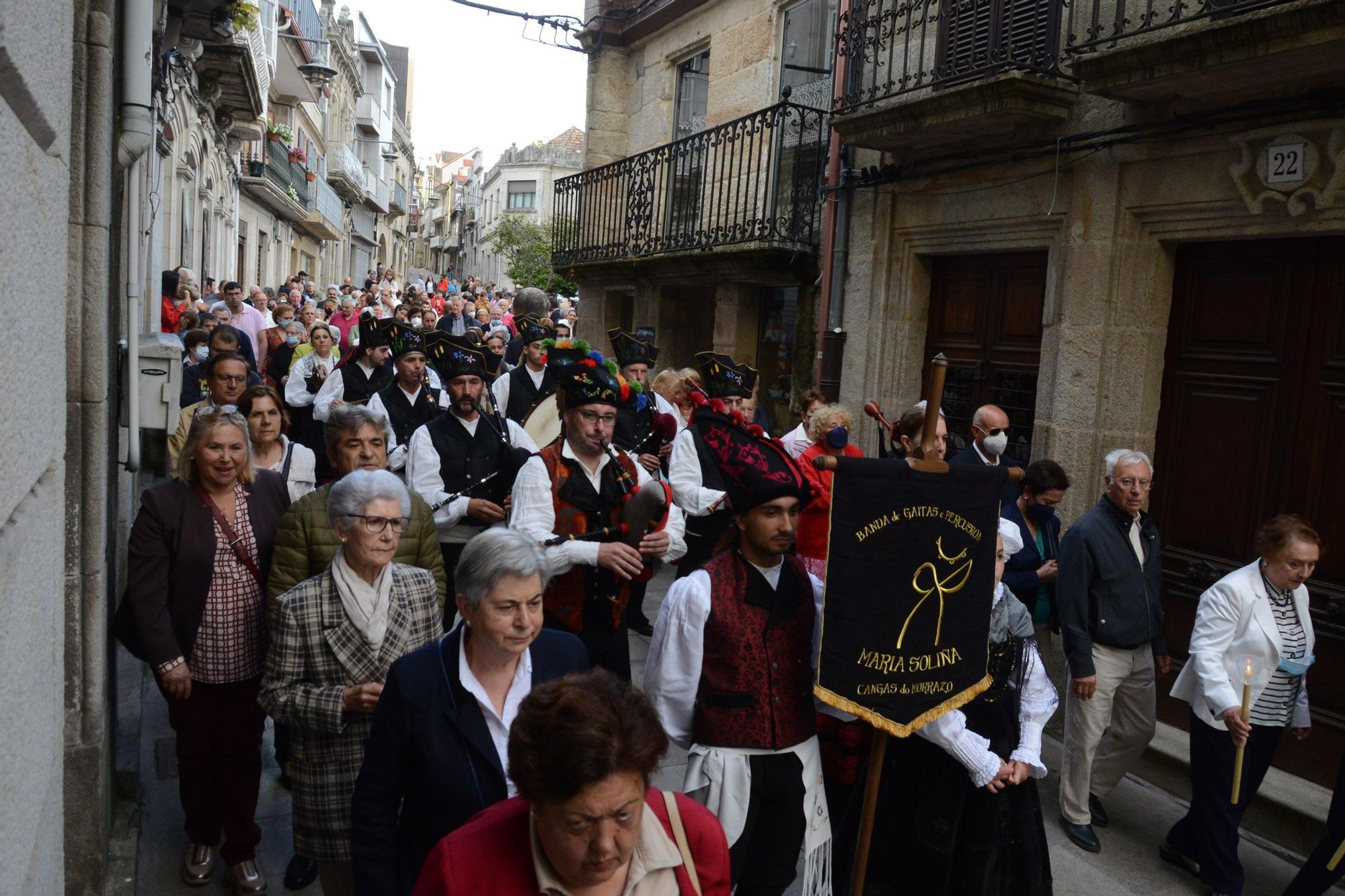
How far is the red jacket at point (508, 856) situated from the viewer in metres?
1.93

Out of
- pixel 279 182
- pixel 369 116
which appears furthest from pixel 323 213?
pixel 369 116

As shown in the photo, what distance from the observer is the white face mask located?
6.30 metres

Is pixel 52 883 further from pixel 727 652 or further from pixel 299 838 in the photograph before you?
pixel 727 652

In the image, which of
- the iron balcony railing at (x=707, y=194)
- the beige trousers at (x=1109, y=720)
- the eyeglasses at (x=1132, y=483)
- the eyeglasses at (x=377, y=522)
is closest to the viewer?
the eyeglasses at (x=377, y=522)

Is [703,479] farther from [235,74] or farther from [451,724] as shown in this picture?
[235,74]

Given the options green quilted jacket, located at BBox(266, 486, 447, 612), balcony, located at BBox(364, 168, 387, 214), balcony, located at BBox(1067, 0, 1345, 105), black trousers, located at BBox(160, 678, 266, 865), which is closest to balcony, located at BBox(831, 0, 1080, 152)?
balcony, located at BBox(1067, 0, 1345, 105)

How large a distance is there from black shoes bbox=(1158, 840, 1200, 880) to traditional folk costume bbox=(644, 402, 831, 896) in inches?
91.9

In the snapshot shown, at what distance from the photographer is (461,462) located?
18.5 ft

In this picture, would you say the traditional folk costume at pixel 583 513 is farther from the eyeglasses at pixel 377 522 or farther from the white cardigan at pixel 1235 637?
the white cardigan at pixel 1235 637

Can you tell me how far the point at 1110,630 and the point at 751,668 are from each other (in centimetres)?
255

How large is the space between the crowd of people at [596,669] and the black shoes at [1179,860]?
0.05 feet

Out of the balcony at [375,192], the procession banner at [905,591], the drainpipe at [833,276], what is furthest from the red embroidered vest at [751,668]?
the balcony at [375,192]

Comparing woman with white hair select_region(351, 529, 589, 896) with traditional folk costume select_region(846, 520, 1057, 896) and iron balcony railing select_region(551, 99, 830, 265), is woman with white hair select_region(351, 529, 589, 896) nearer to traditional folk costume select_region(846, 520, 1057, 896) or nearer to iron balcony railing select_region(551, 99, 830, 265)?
traditional folk costume select_region(846, 520, 1057, 896)

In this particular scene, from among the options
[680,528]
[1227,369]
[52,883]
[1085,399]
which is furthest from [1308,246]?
[52,883]
